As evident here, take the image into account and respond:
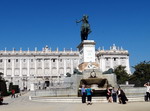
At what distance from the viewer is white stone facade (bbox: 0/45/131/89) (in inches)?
4941

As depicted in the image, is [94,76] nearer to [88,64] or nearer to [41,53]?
[88,64]

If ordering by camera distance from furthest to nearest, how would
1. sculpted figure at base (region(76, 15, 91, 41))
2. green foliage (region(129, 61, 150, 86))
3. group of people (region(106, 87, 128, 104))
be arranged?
green foliage (region(129, 61, 150, 86)) → sculpted figure at base (region(76, 15, 91, 41)) → group of people (region(106, 87, 128, 104))

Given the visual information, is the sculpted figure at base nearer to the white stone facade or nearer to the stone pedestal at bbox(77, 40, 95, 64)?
the stone pedestal at bbox(77, 40, 95, 64)

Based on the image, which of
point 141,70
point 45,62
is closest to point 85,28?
point 141,70

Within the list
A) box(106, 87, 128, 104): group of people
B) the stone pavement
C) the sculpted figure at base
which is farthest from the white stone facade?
the stone pavement

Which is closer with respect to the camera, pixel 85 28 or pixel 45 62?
pixel 85 28

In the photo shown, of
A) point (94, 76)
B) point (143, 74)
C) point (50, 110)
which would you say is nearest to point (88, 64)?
point (94, 76)

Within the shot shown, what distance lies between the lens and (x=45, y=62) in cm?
12988

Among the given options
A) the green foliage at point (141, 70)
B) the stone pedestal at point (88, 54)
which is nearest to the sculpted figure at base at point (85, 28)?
the stone pedestal at point (88, 54)

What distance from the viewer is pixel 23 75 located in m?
126

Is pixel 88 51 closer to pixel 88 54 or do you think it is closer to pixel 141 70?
pixel 88 54

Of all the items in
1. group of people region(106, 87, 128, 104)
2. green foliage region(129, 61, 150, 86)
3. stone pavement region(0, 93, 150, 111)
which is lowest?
stone pavement region(0, 93, 150, 111)

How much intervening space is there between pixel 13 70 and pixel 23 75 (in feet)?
16.8

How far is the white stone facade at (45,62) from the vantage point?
12550 cm
